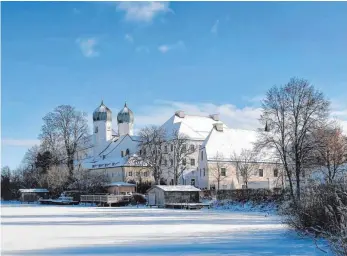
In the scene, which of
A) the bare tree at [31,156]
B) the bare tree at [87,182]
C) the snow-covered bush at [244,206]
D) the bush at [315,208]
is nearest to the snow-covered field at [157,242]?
the bush at [315,208]

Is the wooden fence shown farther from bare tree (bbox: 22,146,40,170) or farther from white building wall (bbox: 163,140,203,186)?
bare tree (bbox: 22,146,40,170)

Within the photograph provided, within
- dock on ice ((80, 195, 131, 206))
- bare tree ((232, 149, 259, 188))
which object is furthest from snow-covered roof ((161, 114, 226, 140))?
dock on ice ((80, 195, 131, 206))

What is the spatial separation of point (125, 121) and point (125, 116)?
97 cm

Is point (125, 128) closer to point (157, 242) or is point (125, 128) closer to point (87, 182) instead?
point (87, 182)

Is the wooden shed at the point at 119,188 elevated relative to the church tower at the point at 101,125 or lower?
lower

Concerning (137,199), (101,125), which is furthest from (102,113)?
(137,199)

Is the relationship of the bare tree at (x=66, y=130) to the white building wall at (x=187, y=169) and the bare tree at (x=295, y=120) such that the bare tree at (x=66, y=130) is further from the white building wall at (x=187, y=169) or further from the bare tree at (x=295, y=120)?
the bare tree at (x=295, y=120)

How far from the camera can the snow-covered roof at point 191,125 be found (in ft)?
243

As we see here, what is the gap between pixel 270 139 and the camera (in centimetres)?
4106

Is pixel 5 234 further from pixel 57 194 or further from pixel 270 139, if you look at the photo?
pixel 57 194

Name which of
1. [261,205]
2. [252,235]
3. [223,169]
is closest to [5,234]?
[252,235]

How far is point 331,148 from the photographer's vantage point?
44.2 metres

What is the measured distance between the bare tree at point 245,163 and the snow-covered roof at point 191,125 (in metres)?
8.70

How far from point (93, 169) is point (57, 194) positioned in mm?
12117
